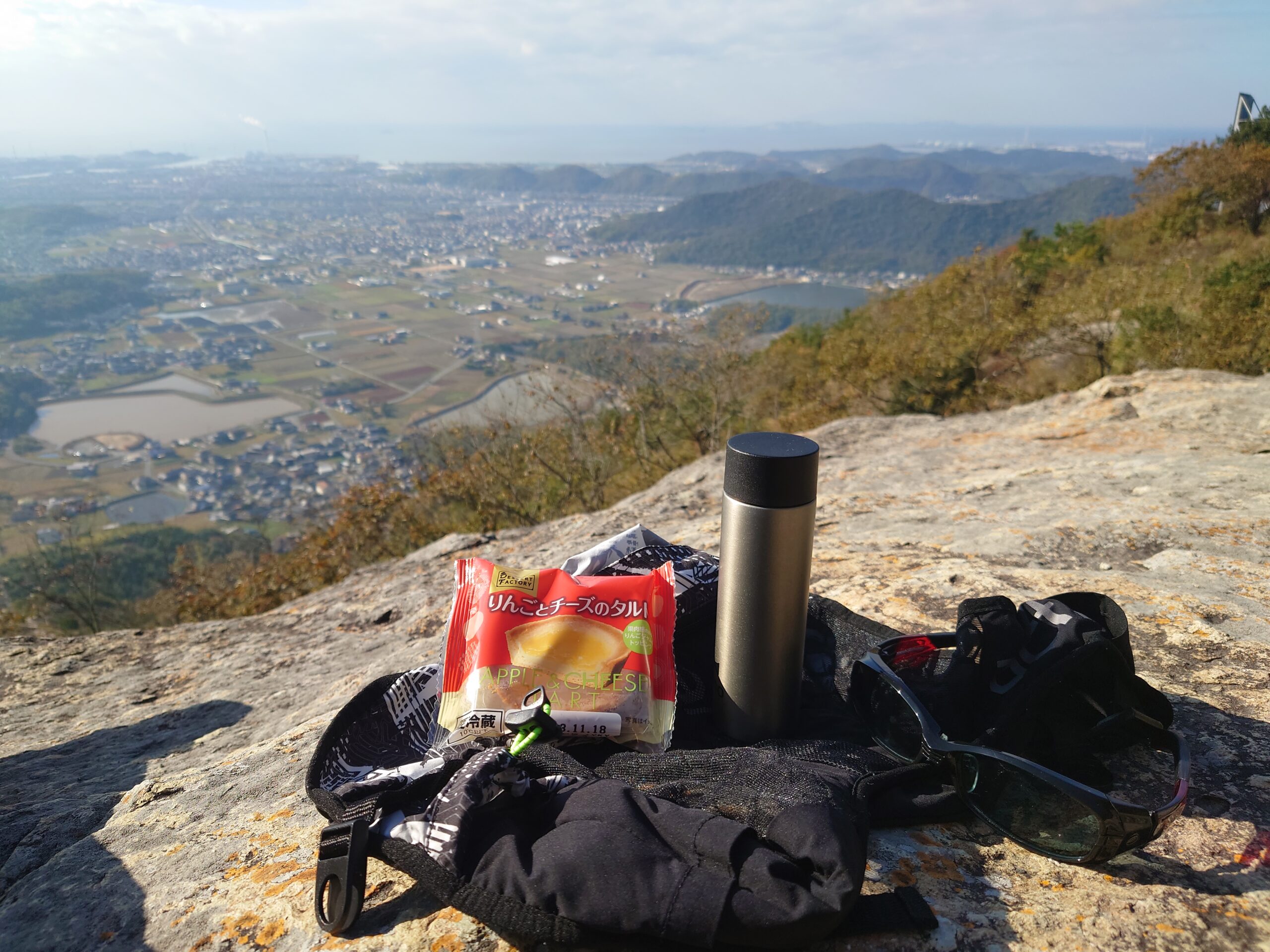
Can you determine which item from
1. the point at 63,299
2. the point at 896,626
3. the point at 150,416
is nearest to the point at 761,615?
the point at 896,626

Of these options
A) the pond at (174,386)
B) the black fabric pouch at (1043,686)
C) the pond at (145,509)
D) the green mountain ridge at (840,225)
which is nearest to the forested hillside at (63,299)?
the pond at (174,386)

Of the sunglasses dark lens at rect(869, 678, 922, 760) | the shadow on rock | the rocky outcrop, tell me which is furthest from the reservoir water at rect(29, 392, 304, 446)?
the sunglasses dark lens at rect(869, 678, 922, 760)

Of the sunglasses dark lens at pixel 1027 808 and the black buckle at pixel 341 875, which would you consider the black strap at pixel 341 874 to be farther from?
the sunglasses dark lens at pixel 1027 808

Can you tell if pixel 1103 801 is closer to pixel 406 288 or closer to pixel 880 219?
pixel 406 288

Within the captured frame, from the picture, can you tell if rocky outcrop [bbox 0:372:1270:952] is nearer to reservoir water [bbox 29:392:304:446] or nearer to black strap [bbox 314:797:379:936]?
black strap [bbox 314:797:379:936]

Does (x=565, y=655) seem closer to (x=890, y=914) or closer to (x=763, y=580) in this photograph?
(x=763, y=580)

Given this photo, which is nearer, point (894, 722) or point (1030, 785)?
point (1030, 785)
